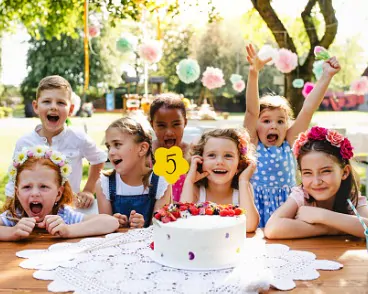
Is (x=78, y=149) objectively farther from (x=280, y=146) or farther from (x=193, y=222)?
(x=193, y=222)

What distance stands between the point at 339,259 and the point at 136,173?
1.20 meters

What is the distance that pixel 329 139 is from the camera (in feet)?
6.66

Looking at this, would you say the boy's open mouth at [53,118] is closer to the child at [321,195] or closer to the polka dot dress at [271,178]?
the polka dot dress at [271,178]

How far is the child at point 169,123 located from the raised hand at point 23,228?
1.13 metres

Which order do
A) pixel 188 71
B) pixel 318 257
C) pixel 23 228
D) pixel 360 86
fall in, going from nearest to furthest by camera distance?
pixel 318 257 < pixel 23 228 < pixel 188 71 < pixel 360 86

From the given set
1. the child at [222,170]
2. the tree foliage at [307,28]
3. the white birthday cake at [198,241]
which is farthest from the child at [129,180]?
the tree foliage at [307,28]

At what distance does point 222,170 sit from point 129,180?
53 centimetres

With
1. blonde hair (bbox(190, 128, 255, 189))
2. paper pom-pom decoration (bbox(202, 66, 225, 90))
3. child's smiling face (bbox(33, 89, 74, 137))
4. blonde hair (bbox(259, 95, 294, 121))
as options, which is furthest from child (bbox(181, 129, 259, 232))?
paper pom-pom decoration (bbox(202, 66, 225, 90))

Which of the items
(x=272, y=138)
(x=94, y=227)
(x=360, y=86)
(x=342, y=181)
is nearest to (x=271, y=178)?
(x=272, y=138)

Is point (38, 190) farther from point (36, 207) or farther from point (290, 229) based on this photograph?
point (290, 229)

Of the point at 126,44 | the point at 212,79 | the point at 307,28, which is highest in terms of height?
the point at 307,28

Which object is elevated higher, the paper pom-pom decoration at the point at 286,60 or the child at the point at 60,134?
the paper pom-pom decoration at the point at 286,60

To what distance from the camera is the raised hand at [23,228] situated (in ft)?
6.11

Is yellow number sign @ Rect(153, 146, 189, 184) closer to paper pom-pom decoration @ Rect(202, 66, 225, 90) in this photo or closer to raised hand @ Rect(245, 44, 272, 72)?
raised hand @ Rect(245, 44, 272, 72)
